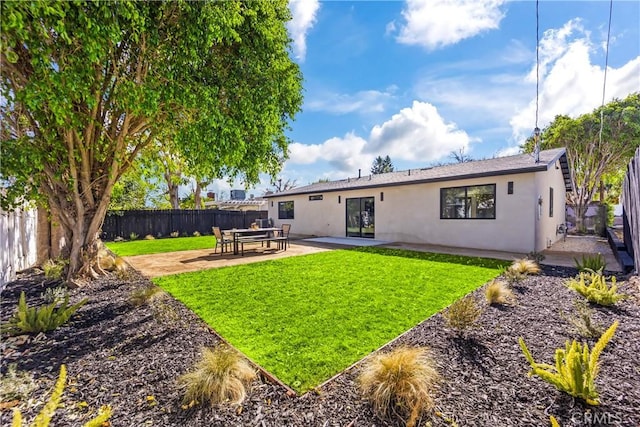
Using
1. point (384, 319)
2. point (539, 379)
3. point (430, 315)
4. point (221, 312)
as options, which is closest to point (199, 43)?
point (221, 312)

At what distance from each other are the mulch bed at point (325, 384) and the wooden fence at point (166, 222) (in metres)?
14.4

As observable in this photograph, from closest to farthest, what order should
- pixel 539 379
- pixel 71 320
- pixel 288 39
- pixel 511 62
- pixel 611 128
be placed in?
1. pixel 539 379
2. pixel 71 320
3. pixel 288 39
4. pixel 511 62
5. pixel 611 128

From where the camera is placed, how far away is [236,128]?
494cm

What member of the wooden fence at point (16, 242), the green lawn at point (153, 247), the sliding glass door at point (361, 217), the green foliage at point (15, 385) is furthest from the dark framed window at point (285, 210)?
the green foliage at point (15, 385)

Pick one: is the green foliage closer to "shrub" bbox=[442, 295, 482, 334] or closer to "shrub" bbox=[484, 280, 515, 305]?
"shrub" bbox=[442, 295, 482, 334]

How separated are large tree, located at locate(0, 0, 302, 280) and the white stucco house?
8272 mm

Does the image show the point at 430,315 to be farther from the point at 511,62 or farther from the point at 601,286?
the point at 511,62

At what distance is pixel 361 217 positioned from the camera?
51.2ft

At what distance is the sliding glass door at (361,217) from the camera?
15.1 meters

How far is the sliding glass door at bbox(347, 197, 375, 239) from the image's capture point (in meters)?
15.1

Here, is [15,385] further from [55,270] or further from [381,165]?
[381,165]

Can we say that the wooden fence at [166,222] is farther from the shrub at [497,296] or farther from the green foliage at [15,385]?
the shrub at [497,296]

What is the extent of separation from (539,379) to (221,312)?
13.8ft

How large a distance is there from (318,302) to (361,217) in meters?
10.8
